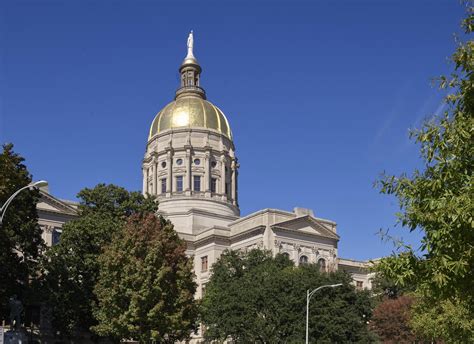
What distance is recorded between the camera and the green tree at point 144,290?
4719 centimetres

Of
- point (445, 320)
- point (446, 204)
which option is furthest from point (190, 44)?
point (446, 204)

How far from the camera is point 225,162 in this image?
112 metres

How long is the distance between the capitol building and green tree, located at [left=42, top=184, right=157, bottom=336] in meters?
26.4

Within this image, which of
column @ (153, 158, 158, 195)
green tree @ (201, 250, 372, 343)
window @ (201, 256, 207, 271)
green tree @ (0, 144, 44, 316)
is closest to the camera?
green tree @ (0, 144, 44, 316)

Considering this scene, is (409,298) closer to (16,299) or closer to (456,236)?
(16,299)

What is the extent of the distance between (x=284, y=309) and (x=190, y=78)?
7217 centimetres

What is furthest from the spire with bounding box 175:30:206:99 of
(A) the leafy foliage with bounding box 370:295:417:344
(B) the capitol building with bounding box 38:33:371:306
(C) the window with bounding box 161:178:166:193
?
(A) the leafy foliage with bounding box 370:295:417:344

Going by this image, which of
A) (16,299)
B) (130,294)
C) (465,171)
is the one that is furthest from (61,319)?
(465,171)

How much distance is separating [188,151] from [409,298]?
48.9 metres

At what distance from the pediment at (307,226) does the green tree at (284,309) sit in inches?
1049

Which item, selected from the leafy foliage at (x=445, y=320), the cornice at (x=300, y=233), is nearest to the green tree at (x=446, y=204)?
the leafy foliage at (x=445, y=320)

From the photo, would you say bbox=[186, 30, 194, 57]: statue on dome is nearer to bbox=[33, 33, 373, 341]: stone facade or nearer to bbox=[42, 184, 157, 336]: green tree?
bbox=[33, 33, 373, 341]: stone facade

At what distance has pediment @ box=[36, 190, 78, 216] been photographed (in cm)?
8269

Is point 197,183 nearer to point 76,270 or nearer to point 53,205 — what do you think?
point 53,205
